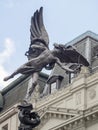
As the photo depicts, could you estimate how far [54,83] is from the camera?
55875 millimetres

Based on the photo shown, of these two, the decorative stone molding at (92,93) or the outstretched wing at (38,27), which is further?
the decorative stone molding at (92,93)

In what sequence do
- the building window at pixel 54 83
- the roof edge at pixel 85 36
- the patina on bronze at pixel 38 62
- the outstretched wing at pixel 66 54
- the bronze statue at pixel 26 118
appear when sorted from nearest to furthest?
the bronze statue at pixel 26 118 → the patina on bronze at pixel 38 62 → the outstretched wing at pixel 66 54 → the building window at pixel 54 83 → the roof edge at pixel 85 36

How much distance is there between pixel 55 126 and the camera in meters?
50.8

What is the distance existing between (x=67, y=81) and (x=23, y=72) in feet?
123

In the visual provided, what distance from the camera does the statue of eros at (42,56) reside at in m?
16.7

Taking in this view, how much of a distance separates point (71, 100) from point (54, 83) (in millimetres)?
6593

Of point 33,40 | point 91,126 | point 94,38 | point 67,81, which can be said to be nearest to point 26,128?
point 33,40

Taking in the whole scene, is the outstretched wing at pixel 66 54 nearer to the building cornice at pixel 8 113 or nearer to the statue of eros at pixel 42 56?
the statue of eros at pixel 42 56

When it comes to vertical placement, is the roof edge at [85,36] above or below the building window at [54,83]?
above

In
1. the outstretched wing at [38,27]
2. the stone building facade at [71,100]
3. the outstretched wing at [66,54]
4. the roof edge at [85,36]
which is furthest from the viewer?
the roof edge at [85,36]

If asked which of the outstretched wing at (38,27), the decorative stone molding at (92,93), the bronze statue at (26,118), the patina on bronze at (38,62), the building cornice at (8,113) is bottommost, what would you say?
the bronze statue at (26,118)

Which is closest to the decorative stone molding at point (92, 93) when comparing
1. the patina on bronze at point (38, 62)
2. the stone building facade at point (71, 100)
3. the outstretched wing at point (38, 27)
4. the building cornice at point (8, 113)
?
the stone building facade at point (71, 100)

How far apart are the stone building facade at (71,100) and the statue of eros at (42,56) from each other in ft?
93.6

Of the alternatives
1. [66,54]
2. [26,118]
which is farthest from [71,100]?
[26,118]
